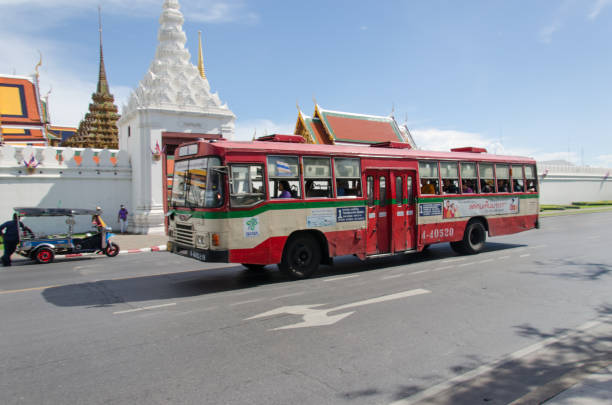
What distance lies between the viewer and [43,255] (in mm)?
13719

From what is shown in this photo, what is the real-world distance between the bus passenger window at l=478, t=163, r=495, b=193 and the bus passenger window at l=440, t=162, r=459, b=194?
3.77 feet

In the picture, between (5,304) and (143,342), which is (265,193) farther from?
(5,304)

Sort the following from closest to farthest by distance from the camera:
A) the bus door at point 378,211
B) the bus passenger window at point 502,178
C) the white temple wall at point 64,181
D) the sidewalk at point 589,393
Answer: the sidewalk at point 589,393 < the bus door at point 378,211 < the bus passenger window at point 502,178 < the white temple wall at point 64,181

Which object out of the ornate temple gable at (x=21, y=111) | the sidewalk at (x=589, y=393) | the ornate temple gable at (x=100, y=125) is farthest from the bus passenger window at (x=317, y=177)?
the ornate temple gable at (x=100, y=125)

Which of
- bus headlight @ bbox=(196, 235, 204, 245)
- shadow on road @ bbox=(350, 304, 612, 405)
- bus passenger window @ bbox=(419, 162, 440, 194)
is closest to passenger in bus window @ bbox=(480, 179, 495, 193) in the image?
bus passenger window @ bbox=(419, 162, 440, 194)

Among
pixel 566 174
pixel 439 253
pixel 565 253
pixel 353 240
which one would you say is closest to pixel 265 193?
pixel 353 240

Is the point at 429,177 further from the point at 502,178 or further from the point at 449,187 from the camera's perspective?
the point at 502,178

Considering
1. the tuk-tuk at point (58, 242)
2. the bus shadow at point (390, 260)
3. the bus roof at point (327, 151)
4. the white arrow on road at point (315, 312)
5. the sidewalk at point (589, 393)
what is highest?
the bus roof at point (327, 151)

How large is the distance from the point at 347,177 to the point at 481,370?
20.4 ft

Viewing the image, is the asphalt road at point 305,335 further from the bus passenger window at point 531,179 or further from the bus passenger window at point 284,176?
the bus passenger window at point 531,179

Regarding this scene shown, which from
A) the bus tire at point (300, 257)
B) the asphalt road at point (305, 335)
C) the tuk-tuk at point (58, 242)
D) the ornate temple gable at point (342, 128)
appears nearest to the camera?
the asphalt road at point (305, 335)

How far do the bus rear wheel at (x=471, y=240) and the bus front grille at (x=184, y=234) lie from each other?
814 cm

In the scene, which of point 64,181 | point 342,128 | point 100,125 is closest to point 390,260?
point 64,181

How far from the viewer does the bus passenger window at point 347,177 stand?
10.2 m
